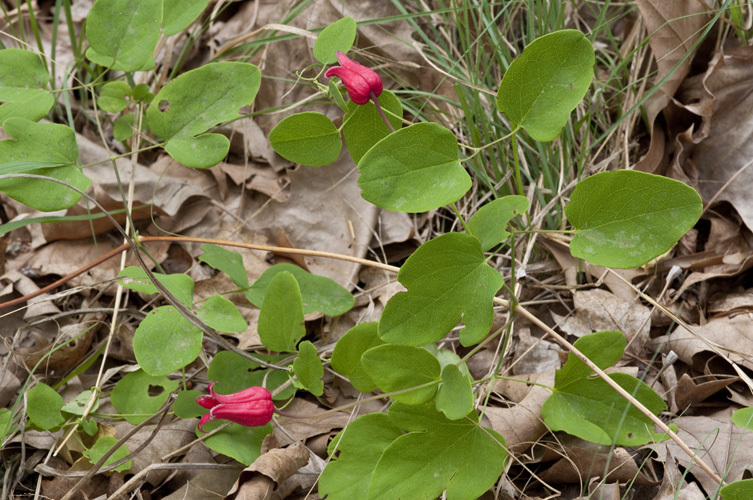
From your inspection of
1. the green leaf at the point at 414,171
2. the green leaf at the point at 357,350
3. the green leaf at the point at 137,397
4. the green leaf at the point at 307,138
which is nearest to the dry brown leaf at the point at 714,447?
the green leaf at the point at 357,350

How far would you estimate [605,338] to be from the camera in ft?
4.73

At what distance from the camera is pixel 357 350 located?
1.54 metres

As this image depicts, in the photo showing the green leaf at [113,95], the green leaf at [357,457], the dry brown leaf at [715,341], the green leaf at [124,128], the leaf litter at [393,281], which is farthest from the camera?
the green leaf at [124,128]

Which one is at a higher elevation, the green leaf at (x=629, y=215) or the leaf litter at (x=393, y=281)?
the green leaf at (x=629, y=215)

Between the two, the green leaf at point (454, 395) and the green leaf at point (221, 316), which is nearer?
the green leaf at point (454, 395)

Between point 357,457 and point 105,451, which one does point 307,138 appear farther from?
point 105,451

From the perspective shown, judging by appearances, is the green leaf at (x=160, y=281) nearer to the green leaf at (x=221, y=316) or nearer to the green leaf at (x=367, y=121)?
the green leaf at (x=221, y=316)

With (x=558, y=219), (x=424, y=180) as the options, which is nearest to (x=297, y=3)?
(x=558, y=219)

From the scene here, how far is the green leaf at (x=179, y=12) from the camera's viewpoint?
185 centimetres

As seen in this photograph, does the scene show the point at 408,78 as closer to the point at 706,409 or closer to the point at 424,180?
the point at 424,180

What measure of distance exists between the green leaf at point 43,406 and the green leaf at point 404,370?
0.96 metres

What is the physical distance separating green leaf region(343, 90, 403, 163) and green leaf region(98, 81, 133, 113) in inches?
39.5

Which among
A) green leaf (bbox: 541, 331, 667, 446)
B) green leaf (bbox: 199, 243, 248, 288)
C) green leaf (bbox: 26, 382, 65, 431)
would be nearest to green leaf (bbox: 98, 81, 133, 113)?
green leaf (bbox: 199, 243, 248, 288)

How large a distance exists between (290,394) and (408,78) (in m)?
1.34
